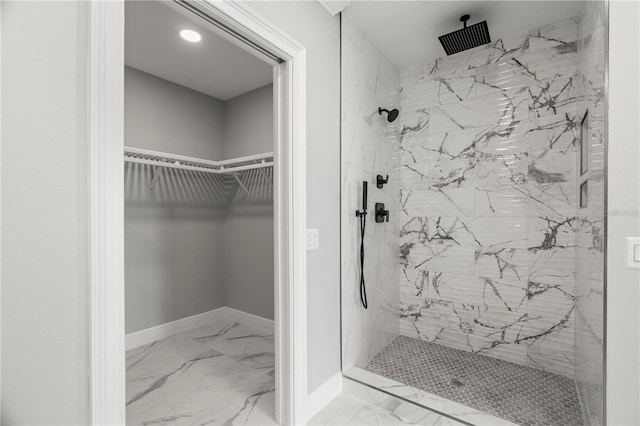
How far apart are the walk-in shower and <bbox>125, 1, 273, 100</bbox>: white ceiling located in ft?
3.35

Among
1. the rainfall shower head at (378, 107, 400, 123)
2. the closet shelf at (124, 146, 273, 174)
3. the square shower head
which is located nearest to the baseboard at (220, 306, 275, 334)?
the closet shelf at (124, 146, 273, 174)

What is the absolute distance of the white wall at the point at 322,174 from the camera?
1797 millimetres

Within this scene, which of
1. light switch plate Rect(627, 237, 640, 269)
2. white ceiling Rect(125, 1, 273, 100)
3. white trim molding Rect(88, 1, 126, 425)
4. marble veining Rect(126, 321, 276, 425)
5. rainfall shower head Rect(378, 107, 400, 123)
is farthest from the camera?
rainfall shower head Rect(378, 107, 400, 123)

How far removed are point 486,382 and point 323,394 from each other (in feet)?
3.51

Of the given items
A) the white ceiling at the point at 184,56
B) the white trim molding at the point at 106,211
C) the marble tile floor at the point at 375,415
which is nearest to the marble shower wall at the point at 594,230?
the marble tile floor at the point at 375,415

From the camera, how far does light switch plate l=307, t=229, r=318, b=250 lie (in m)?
1.79

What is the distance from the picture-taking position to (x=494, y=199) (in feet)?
7.80

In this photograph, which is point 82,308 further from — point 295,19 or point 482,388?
point 482,388

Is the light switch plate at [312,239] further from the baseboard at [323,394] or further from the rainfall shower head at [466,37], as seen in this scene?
the rainfall shower head at [466,37]

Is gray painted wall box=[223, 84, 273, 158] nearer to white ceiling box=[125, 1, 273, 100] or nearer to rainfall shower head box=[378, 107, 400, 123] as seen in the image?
white ceiling box=[125, 1, 273, 100]

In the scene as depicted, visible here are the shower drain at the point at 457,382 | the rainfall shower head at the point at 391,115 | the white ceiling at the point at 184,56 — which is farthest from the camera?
the rainfall shower head at the point at 391,115

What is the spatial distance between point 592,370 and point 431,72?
7.58 feet

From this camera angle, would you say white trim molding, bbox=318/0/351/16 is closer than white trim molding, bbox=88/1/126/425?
No

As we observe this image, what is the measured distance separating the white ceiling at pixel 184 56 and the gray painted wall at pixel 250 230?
19 centimetres
